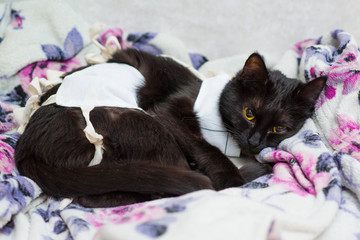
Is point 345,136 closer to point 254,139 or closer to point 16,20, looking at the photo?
point 254,139

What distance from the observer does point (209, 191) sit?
3.22 ft

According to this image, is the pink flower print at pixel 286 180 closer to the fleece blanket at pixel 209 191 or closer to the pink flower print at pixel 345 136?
the fleece blanket at pixel 209 191

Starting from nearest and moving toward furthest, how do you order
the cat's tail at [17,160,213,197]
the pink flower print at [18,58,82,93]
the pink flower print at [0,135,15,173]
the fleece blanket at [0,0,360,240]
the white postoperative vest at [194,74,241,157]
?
the fleece blanket at [0,0,360,240] → the cat's tail at [17,160,213,197] → the pink flower print at [0,135,15,173] → the white postoperative vest at [194,74,241,157] → the pink flower print at [18,58,82,93]

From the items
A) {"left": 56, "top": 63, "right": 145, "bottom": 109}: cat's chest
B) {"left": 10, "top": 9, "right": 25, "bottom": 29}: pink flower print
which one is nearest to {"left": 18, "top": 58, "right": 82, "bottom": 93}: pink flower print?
{"left": 10, "top": 9, "right": 25, "bottom": 29}: pink flower print

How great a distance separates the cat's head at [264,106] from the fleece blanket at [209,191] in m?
0.05

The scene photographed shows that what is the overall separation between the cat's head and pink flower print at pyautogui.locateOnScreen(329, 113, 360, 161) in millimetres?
124

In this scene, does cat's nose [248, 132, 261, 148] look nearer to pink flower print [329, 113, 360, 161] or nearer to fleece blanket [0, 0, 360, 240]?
fleece blanket [0, 0, 360, 240]

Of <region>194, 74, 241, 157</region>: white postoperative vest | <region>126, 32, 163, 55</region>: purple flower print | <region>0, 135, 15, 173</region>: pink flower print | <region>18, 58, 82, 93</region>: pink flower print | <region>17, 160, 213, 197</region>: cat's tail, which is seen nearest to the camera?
<region>17, 160, 213, 197</region>: cat's tail

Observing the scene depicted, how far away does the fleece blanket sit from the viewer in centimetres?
80

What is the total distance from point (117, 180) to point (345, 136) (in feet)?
2.81

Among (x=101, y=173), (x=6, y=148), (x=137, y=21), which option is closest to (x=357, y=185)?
(x=101, y=173)

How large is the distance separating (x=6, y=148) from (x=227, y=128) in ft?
2.80

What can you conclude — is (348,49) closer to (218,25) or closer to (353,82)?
(353,82)

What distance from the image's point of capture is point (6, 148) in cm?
129
